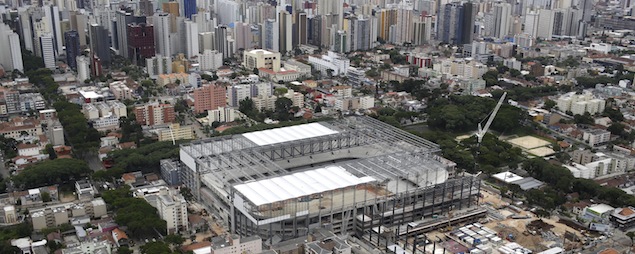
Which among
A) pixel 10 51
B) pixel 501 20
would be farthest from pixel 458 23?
pixel 10 51

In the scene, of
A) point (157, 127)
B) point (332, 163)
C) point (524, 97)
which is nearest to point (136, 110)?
point (157, 127)

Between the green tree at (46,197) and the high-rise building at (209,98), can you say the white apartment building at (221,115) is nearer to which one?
the high-rise building at (209,98)

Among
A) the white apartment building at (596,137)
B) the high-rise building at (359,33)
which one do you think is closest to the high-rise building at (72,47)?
the high-rise building at (359,33)

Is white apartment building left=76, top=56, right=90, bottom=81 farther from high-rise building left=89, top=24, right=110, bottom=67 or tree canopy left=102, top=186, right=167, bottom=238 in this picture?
tree canopy left=102, top=186, right=167, bottom=238

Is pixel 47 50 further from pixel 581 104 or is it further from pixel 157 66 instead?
pixel 581 104

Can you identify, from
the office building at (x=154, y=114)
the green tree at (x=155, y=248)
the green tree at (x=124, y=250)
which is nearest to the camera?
the green tree at (x=155, y=248)

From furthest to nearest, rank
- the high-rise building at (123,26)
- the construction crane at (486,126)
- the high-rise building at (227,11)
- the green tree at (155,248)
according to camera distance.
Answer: the high-rise building at (227,11)
the high-rise building at (123,26)
the construction crane at (486,126)
the green tree at (155,248)

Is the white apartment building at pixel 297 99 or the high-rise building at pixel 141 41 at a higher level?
the high-rise building at pixel 141 41
